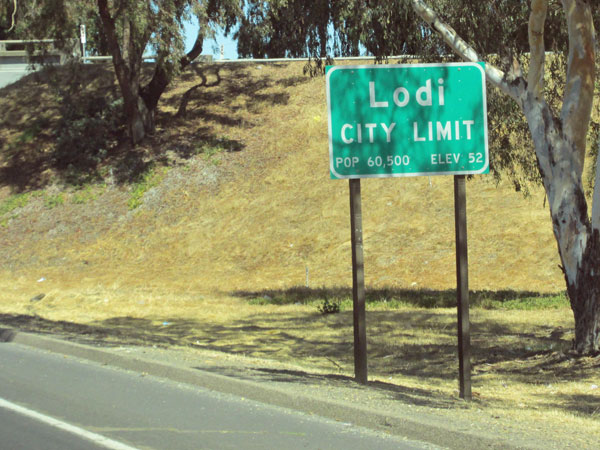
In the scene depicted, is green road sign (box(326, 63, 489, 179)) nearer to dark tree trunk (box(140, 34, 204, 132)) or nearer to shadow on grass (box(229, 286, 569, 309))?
shadow on grass (box(229, 286, 569, 309))

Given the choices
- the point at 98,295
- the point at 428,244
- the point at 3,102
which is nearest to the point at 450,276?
the point at 428,244

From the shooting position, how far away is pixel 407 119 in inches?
328

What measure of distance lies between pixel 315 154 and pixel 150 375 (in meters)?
23.2

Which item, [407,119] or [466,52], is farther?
[466,52]

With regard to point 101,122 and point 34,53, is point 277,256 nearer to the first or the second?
point 101,122

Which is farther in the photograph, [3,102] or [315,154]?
[3,102]

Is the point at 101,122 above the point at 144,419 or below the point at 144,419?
above

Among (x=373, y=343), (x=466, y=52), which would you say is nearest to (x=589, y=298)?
(x=373, y=343)

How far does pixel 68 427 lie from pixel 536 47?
7669 mm

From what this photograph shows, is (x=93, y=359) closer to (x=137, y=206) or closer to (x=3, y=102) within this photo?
(x=137, y=206)

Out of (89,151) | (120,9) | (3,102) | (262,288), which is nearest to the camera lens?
(262,288)

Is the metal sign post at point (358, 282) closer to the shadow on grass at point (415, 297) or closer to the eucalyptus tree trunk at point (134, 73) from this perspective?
the shadow on grass at point (415, 297)

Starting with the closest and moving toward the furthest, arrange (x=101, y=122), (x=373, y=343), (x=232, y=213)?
1. (x=373, y=343)
2. (x=232, y=213)
3. (x=101, y=122)

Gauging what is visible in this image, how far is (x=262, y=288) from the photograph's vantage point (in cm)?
2222
